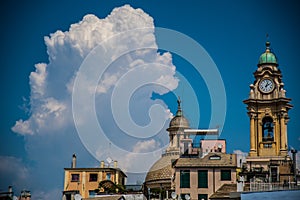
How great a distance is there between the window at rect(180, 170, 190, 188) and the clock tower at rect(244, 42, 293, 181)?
15.7m

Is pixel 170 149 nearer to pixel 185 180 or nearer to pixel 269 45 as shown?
pixel 269 45

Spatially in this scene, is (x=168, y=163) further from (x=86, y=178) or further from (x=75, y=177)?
(x=75, y=177)

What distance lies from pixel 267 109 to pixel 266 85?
119 inches

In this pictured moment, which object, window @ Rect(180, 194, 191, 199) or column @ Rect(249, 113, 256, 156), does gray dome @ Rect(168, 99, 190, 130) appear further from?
window @ Rect(180, 194, 191, 199)

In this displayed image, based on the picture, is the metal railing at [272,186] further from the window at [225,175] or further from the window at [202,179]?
the window at [202,179]

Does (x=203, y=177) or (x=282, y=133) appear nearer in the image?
(x=203, y=177)

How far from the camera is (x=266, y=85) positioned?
284 feet

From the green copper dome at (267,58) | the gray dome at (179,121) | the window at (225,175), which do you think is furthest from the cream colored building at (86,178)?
the gray dome at (179,121)

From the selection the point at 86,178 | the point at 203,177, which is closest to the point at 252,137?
the point at 203,177

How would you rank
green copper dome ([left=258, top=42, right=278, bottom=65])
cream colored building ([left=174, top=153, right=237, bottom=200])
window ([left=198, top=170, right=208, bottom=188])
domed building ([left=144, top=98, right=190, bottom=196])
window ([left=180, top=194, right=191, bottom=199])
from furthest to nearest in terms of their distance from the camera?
domed building ([left=144, top=98, right=190, bottom=196]) < green copper dome ([left=258, top=42, right=278, bottom=65]) < window ([left=198, top=170, right=208, bottom=188]) < cream colored building ([left=174, top=153, right=237, bottom=200]) < window ([left=180, top=194, right=191, bottom=199])

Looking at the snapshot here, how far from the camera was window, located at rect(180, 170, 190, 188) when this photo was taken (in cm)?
7054

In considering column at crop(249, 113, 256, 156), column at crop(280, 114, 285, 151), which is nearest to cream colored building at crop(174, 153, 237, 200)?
column at crop(249, 113, 256, 156)

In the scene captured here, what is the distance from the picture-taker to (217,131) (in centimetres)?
8406

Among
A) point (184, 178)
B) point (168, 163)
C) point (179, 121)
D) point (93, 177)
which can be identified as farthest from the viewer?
point (179, 121)
